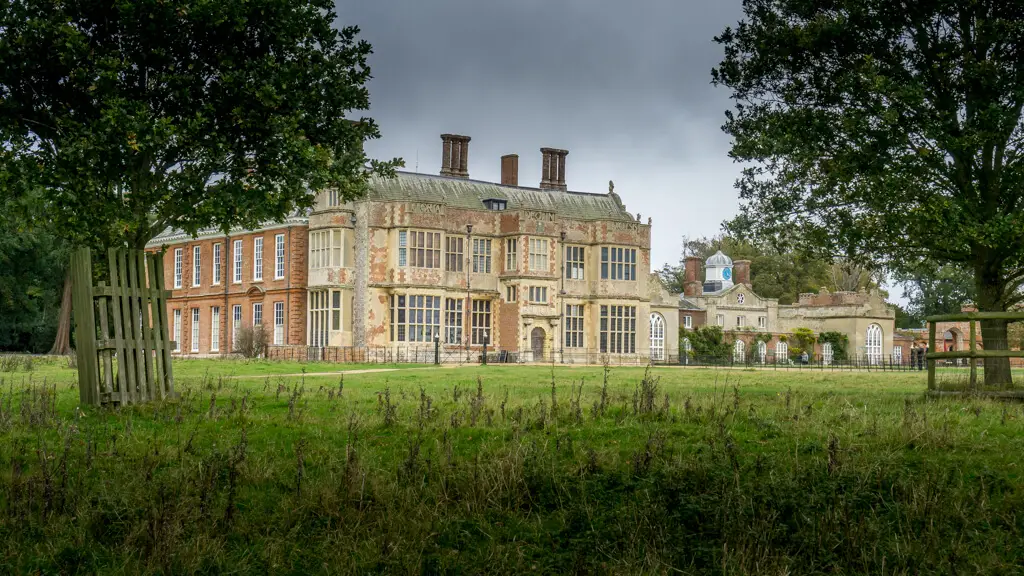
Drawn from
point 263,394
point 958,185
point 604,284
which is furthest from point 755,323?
point 263,394

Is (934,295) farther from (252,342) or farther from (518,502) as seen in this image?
(518,502)

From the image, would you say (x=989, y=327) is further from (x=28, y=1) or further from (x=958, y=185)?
(x=28, y=1)

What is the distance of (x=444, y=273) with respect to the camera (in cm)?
4488

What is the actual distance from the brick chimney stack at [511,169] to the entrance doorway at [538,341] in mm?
10034

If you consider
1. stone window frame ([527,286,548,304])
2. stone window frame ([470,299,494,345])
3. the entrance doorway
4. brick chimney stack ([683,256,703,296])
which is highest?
brick chimney stack ([683,256,703,296])

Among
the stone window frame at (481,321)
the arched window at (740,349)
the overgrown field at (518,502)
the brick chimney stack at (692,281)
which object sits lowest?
the arched window at (740,349)

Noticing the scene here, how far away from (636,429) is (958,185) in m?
9.91

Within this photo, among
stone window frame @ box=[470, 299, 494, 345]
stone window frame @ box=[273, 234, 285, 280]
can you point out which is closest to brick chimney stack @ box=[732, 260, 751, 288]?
stone window frame @ box=[470, 299, 494, 345]

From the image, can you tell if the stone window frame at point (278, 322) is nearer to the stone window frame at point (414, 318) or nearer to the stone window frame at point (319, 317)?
the stone window frame at point (319, 317)

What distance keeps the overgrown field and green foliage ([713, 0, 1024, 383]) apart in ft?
20.4

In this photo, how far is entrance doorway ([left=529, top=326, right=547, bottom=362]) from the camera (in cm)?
4697

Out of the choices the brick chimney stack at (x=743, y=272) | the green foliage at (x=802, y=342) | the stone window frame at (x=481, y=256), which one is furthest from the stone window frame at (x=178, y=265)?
Result: the green foliage at (x=802, y=342)

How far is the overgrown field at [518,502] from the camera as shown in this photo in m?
6.78

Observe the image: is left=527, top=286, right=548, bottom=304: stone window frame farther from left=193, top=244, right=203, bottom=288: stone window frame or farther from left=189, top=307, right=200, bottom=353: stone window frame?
left=189, top=307, right=200, bottom=353: stone window frame
